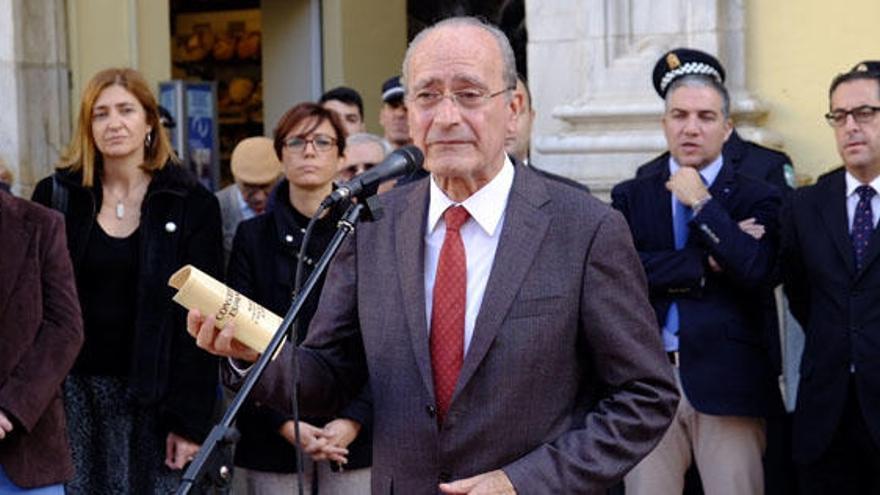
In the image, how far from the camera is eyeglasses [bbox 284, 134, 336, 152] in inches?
274

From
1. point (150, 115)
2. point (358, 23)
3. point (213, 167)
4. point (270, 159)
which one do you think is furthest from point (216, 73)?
point (150, 115)

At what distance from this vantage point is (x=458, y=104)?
4.05m

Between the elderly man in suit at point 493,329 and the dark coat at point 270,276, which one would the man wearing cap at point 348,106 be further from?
the elderly man in suit at point 493,329

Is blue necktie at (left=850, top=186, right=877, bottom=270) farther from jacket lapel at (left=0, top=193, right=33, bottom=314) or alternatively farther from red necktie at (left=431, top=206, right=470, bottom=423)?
jacket lapel at (left=0, top=193, right=33, bottom=314)

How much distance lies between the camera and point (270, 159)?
8.45m

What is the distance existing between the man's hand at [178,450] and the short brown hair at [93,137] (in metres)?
1.09

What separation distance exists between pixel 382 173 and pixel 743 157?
354cm

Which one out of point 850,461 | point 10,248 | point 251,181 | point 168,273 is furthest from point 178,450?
point 850,461

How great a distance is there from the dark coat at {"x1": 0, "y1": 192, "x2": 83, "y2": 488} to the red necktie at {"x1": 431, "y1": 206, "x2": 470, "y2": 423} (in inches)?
95.7

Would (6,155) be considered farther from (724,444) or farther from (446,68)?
(446,68)

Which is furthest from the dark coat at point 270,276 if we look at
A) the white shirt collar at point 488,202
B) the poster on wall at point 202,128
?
the poster on wall at point 202,128

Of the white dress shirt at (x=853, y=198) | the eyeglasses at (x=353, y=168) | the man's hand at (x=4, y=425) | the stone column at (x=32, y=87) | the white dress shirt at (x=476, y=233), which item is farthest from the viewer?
the stone column at (x=32, y=87)

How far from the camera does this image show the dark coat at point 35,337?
6094 millimetres

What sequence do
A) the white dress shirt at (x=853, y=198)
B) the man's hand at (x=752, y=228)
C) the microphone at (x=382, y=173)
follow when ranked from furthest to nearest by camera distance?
the man's hand at (x=752, y=228) → the white dress shirt at (x=853, y=198) → the microphone at (x=382, y=173)
